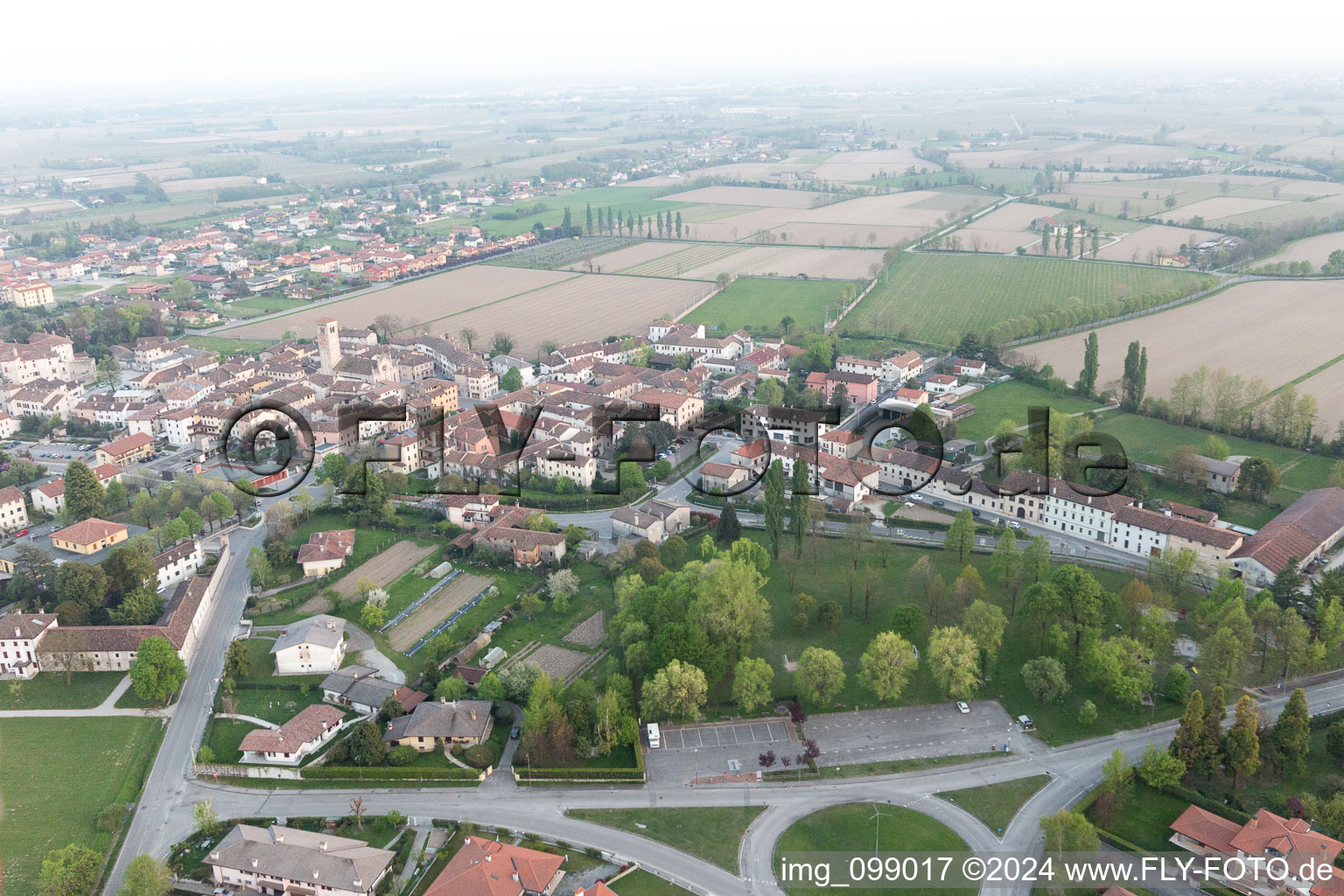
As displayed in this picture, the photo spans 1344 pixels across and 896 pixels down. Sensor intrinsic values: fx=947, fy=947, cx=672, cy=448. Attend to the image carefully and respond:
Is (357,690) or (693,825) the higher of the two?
(357,690)

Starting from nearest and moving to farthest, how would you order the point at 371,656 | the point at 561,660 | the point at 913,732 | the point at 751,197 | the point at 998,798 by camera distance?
the point at 998,798
the point at 913,732
the point at 561,660
the point at 371,656
the point at 751,197

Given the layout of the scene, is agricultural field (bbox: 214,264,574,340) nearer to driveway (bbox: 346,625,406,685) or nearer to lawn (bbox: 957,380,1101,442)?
lawn (bbox: 957,380,1101,442)

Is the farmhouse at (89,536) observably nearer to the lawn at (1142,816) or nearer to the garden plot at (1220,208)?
the lawn at (1142,816)

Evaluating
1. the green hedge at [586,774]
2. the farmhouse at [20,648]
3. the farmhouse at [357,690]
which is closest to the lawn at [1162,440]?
the green hedge at [586,774]

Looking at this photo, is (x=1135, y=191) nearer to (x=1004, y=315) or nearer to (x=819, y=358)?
(x=1004, y=315)

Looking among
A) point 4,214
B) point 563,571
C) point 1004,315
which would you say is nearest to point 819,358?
point 1004,315

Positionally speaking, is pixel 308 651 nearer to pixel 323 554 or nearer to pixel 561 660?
pixel 323 554

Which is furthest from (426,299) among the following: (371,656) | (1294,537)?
(1294,537)
